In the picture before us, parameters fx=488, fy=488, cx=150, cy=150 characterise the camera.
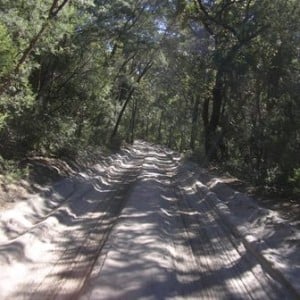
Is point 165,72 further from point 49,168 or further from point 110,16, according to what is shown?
point 49,168

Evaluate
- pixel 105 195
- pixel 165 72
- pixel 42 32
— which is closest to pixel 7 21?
pixel 42 32

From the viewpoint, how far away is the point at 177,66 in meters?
35.6

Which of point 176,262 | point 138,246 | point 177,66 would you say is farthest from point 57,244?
point 177,66

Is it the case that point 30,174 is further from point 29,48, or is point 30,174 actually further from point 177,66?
point 177,66

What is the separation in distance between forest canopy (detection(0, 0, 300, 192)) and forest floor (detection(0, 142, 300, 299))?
237cm

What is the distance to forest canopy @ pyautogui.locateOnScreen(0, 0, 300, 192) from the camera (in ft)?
44.9

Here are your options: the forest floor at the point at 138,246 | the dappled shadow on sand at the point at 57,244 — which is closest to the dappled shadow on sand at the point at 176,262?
the forest floor at the point at 138,246

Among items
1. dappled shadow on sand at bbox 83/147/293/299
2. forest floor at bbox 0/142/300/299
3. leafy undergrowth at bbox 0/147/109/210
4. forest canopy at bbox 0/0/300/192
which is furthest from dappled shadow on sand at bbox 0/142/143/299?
forest canopy at bbox 0/0/300/192

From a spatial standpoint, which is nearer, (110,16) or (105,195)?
(105,195)

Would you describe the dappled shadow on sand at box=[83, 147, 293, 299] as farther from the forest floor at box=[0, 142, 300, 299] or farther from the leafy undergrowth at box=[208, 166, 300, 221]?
the leafy undergrowth at box=[208, 166, 300, 221]

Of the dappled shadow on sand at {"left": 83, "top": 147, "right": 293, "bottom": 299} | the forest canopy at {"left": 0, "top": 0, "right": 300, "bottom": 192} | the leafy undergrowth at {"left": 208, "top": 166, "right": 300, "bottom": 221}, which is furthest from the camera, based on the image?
the forest canopy at {"left": 0, "top": 0, "right": 300, "bottom": 192}

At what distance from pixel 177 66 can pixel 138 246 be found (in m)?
28.2

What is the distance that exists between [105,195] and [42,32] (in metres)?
5.28

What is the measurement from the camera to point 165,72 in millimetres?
44906
